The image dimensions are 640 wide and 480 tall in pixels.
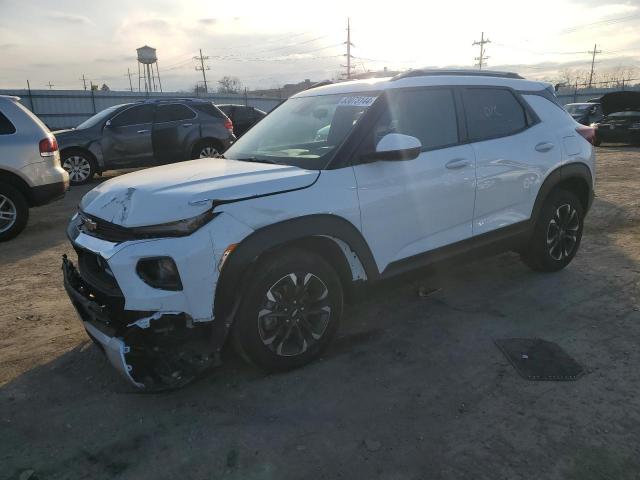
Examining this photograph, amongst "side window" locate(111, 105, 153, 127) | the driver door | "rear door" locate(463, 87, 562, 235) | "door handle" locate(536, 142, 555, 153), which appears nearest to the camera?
the driver door

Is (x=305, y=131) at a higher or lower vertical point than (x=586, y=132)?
higher

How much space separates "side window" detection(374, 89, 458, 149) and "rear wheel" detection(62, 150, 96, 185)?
895 centimetres

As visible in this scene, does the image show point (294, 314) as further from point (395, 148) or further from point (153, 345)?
point (395, 148)

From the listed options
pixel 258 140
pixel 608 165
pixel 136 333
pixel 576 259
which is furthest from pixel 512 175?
pixel 608 165

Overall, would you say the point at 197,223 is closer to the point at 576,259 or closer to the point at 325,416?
the point at 325,416

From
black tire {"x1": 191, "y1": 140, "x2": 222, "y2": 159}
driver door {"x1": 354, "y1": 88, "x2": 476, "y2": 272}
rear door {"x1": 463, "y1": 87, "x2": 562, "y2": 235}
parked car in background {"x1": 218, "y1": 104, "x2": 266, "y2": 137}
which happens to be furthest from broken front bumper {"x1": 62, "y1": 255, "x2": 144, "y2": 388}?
parked car in background {"x1": 218, "y1": 104, "x2": 266, "y2": 137}

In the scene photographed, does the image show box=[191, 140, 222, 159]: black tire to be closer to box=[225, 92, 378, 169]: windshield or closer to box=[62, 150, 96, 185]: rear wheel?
box=[62, 150, 96, 185]: rear wheel

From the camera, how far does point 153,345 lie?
8.76ft

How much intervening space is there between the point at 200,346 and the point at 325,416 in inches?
30.8

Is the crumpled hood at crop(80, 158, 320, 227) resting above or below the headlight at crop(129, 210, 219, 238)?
above

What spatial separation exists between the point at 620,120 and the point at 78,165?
16829 mm

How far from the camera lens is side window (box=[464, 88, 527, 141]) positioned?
3.96 meters

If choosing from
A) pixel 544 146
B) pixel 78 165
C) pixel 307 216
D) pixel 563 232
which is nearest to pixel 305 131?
pixel 307 216

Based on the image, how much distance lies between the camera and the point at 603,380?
2.99 meters
